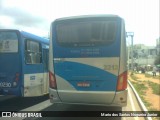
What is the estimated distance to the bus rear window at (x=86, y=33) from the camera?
34.0ft

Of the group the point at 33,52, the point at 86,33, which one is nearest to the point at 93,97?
the point at 86,33

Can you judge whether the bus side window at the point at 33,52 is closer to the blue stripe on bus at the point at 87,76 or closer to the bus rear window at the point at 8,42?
the bus rear window at the point at 8,42

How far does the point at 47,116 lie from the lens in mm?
11008

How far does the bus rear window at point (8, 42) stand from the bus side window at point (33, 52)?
52 cm

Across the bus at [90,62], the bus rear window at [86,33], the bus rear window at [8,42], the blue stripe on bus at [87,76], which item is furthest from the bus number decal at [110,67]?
the bus rear window at [8,42]

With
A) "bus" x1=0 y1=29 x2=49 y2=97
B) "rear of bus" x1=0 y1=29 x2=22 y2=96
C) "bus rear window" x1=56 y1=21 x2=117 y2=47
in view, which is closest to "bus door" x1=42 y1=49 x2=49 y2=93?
"bus" x1=0 y1=29 x2=49 y2=97

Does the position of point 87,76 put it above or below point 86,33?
below

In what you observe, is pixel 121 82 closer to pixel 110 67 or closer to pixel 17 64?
pixel 110 67

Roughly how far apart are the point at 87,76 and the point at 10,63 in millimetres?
3655

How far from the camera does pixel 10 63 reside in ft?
40.9

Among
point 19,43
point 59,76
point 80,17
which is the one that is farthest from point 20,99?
point 80,17

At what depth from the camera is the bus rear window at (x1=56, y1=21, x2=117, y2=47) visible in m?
10.4

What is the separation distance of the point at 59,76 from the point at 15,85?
2490 mm

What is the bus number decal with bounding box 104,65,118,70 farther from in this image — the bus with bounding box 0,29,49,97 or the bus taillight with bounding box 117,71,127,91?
the bus with bounding box 0,29,49,97
